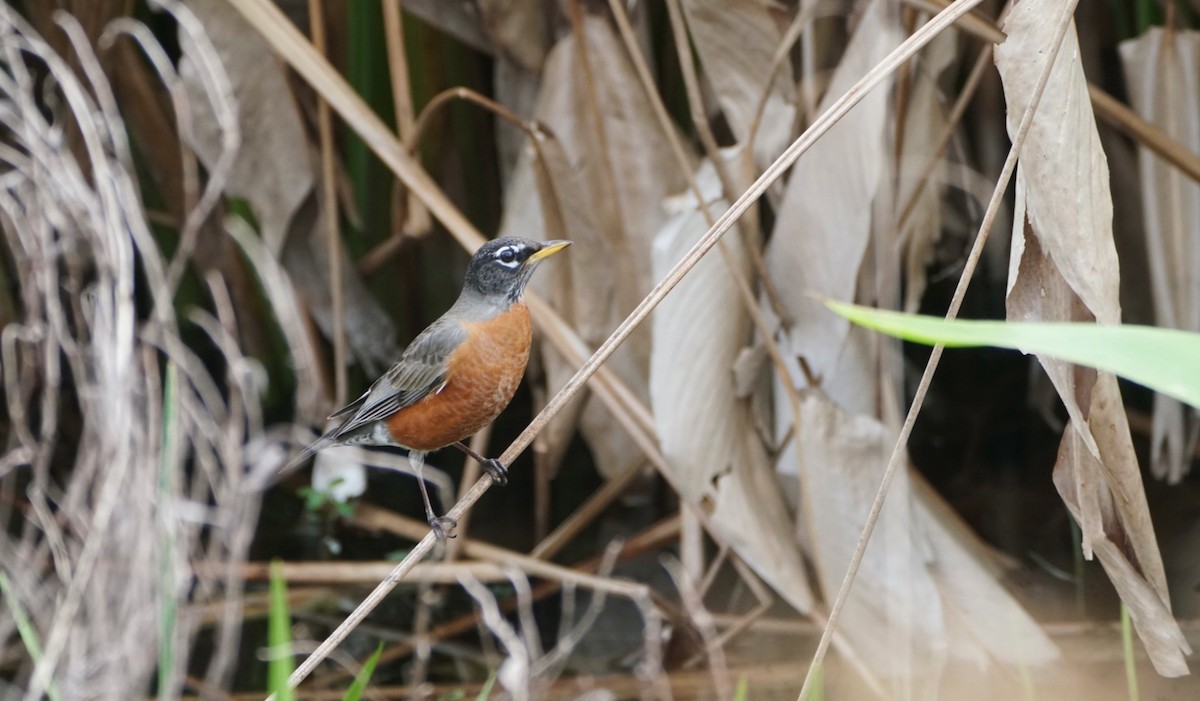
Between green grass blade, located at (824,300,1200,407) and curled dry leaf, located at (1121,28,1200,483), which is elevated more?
green grass blade, located at (824,300,1200,407)

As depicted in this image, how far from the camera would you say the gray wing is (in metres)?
2.31

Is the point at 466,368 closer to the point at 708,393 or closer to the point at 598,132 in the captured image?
the point at 708,393

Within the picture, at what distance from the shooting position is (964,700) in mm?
2492

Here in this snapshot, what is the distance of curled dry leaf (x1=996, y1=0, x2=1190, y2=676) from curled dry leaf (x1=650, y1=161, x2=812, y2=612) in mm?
1307

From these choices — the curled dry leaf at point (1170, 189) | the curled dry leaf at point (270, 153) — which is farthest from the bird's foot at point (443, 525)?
the curled dry leaf at point (1170, 189)

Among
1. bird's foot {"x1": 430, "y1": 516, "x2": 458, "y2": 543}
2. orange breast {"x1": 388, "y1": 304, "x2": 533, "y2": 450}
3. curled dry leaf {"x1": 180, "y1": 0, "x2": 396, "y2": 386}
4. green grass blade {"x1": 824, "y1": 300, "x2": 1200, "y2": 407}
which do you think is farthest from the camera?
curled dry leaf {"x1": 180, "y1": 0, "x2": 396, "y2": 386}

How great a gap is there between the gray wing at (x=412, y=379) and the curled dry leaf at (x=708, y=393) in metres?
0.75

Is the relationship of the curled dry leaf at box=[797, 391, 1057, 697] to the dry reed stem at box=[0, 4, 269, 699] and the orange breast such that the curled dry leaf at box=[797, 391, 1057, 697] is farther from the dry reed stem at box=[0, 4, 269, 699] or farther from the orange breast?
the dry reed stem at box=[0, 4, 269, 699]

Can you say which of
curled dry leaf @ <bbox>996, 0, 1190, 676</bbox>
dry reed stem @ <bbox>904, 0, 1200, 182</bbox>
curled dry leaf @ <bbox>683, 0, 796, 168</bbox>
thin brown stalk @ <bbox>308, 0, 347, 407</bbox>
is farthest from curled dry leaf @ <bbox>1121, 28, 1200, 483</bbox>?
thin brown stalk @ <bbox>308, 0, 347, 407</bbox>

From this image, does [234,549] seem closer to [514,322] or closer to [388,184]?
[514,322]

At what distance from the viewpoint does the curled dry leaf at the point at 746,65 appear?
115 inches

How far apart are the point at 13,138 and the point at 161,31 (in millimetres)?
694

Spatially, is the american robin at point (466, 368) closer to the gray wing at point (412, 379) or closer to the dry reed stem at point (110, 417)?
the gray wing at point (412, 379)

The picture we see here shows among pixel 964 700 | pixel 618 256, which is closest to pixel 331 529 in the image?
pixel 618 256
